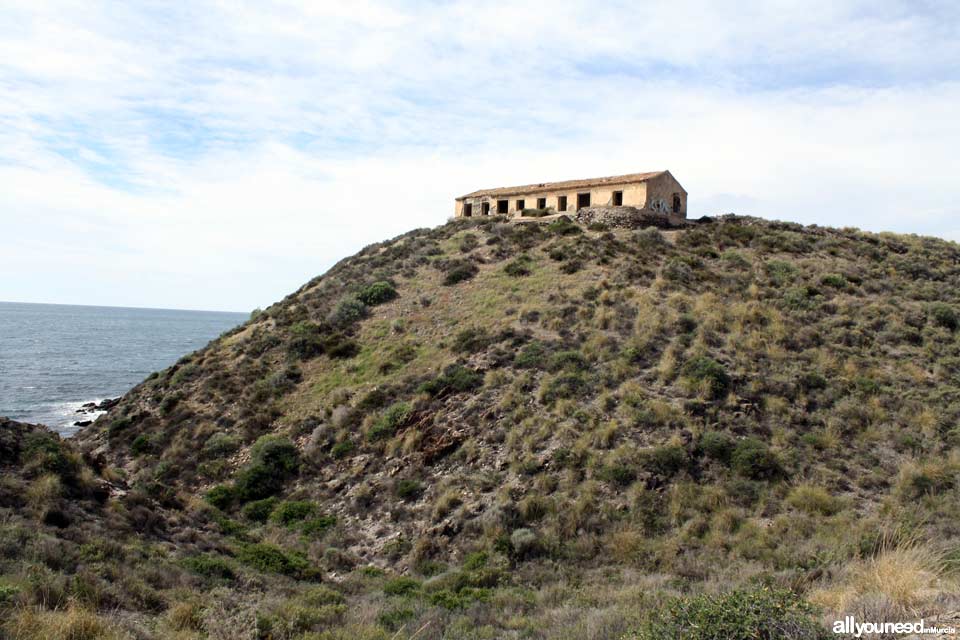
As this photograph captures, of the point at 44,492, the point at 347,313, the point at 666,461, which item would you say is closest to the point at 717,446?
the point at 666,461

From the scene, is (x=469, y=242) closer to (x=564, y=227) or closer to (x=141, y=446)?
(x=564, y=227)

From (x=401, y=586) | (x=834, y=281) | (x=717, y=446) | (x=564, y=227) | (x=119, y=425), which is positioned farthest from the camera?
(x=564, y=227)

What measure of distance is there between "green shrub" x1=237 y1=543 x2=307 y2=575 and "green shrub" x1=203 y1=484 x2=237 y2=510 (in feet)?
17.6

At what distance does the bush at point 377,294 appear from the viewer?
29031 mm

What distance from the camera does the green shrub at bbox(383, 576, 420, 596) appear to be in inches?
420

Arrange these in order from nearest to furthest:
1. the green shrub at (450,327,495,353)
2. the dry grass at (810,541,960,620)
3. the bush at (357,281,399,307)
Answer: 1. the dry grass at (810,541,960,620)
2. the green shrub at (450,327,495,353)
3. the bush at (357,281,399,307)

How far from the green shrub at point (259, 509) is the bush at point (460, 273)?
1523 centimetres

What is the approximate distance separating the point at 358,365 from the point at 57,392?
4000cm

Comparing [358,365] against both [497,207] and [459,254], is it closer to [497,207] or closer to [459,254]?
[459,254]

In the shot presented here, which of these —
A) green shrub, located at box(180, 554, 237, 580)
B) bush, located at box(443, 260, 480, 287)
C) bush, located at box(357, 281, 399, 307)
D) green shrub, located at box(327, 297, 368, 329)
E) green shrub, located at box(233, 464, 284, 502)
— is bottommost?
green shrub, located at box(233, 464, 284, 502)

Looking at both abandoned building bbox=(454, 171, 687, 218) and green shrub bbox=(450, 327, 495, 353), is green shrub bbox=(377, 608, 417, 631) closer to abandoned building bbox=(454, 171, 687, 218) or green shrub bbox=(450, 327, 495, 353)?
green shrub bbox=(450, 327, 495, 353)

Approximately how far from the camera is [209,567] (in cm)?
984

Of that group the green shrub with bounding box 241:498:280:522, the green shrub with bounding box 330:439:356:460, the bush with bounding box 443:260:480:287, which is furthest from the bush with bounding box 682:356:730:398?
the bush with bounding box 443:260:480:287

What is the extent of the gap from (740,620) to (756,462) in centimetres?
955
